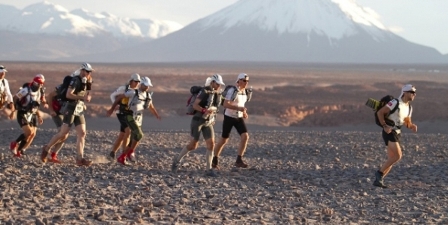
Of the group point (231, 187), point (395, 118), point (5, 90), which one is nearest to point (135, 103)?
point (5, 90)

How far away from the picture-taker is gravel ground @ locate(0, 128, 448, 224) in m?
8.94

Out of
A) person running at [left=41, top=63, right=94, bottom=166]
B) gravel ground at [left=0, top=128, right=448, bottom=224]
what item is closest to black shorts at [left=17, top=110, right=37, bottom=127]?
gravel ground at [left=0, top=128, right=448, bottom=224]

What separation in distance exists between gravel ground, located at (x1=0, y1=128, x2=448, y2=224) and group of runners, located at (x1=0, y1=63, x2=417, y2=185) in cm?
35

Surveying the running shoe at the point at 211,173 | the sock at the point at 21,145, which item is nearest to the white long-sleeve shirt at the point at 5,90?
the sock at the point at 21,145

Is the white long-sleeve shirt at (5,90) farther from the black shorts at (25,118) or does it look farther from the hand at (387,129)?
the hand at (387,129)

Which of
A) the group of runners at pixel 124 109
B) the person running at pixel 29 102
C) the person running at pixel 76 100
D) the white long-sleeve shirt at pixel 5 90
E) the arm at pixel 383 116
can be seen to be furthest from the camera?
the person running at pixel 29 102

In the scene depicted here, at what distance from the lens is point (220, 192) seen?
34.9ft

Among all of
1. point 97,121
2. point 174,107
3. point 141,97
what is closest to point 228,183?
point 141,97

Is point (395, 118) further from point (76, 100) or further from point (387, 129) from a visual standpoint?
point (76, 100)

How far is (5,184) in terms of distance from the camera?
10203mm

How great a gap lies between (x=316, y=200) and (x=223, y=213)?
1790 millimetres

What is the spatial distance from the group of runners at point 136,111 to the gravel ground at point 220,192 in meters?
0.35

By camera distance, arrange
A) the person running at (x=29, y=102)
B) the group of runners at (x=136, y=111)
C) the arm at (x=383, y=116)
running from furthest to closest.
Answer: the person running at (x=29, y=102), the group of runners at (x=136, y=111), the arm at (x=383, y=116)

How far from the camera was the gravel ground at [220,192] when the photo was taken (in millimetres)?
8938
